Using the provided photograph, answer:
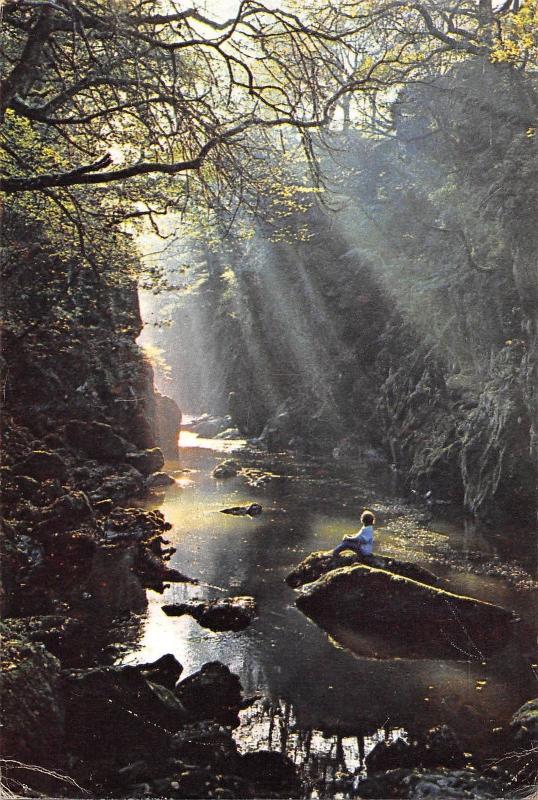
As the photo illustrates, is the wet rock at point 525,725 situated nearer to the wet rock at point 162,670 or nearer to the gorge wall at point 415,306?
the wet rock at point 162,670

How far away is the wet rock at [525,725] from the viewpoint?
6.90 meters

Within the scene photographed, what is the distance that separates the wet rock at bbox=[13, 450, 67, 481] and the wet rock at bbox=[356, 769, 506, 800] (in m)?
12.6

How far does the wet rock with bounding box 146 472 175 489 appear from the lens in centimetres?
2327

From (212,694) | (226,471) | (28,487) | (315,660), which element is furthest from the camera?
(226,471)

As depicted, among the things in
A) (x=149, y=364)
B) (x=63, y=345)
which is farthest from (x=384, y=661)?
(x=149, y=364)

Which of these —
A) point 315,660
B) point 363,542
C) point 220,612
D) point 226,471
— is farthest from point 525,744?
point 226,471

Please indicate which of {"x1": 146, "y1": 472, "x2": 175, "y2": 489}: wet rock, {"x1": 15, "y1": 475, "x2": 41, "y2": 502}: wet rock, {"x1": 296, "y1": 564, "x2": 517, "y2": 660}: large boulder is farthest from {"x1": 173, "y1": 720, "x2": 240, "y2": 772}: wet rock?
{"x1": 146, "y1": 472, "x2": 175, "y2": 489}: wet rock

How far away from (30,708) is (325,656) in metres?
4.69

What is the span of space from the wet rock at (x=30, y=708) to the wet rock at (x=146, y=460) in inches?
713

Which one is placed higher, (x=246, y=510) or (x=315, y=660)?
(x=246, y=510)

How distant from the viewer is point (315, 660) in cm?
926

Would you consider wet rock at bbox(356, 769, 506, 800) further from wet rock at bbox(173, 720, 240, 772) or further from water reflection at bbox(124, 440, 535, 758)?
wet rock at bbox(173, 720, 240, 772)

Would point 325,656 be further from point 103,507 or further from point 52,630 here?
point 103,507

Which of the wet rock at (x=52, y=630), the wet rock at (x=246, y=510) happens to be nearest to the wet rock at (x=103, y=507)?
the wet rock at (x=246, y=510)
